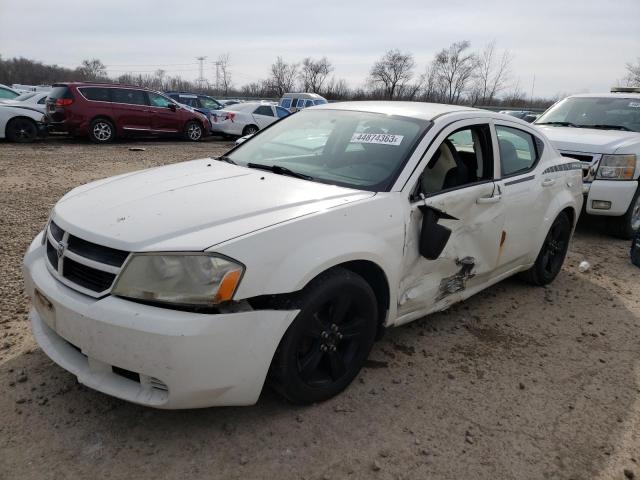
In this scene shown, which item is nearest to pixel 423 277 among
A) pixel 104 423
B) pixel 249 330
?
pixel 249 330

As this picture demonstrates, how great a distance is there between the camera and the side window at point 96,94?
12844mm

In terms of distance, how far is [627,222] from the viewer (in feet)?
20.9

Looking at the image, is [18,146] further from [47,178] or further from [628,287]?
[628,287]

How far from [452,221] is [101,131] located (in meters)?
12.5

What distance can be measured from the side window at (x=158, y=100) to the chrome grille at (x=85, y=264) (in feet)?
42.3

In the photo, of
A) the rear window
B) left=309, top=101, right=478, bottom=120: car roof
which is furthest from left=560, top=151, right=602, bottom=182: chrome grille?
the rear window

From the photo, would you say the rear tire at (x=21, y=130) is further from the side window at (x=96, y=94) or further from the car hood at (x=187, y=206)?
the car hood at (x=187, y=206)

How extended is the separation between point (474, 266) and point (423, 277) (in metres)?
0.58

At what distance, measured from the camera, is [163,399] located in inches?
85.1

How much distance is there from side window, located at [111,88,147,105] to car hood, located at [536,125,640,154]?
10983 mm

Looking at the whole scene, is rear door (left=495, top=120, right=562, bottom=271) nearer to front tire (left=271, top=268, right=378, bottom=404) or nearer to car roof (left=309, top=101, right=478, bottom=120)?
car roof (left=309, top=101, right=478, bottom=120)

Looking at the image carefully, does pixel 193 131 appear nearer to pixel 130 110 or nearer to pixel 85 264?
pixel 130 110

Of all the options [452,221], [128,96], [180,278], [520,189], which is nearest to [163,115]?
[128,96]

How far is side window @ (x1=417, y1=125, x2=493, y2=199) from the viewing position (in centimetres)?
333
